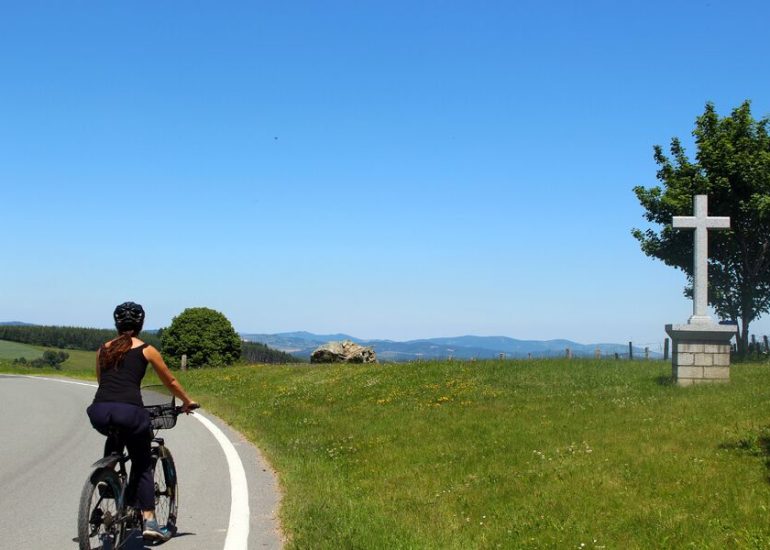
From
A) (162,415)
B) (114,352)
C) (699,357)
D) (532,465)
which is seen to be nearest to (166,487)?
(162,415)

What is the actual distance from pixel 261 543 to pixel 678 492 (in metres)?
4.41

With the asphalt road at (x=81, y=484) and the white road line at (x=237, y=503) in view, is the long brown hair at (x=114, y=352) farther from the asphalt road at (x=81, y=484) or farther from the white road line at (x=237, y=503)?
the white road line at (x=237, y=503)

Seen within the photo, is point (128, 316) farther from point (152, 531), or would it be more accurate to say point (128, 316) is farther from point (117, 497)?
point (152, 531)

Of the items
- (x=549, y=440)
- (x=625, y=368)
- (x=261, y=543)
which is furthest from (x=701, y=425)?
(x=625, y=368)

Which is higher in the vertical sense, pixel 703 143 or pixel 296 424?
pixel 703 143

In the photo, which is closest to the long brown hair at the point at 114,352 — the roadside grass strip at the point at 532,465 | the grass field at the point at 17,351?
the roadside grass strip at the point at 532,465

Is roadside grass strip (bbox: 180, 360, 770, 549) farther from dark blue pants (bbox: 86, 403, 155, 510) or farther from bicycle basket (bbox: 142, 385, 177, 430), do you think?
bicycle basket (bbox: 142, 385, 177, 430)

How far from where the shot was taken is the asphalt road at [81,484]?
7.09 m

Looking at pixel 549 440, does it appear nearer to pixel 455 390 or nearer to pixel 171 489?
pixel 171 489

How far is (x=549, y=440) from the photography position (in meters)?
11.2

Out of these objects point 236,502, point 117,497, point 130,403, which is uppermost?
point 130,403

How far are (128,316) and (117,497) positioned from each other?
4.88 feet

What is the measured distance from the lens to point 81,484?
989cm

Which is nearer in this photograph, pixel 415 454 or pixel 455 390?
pixel 415 454
